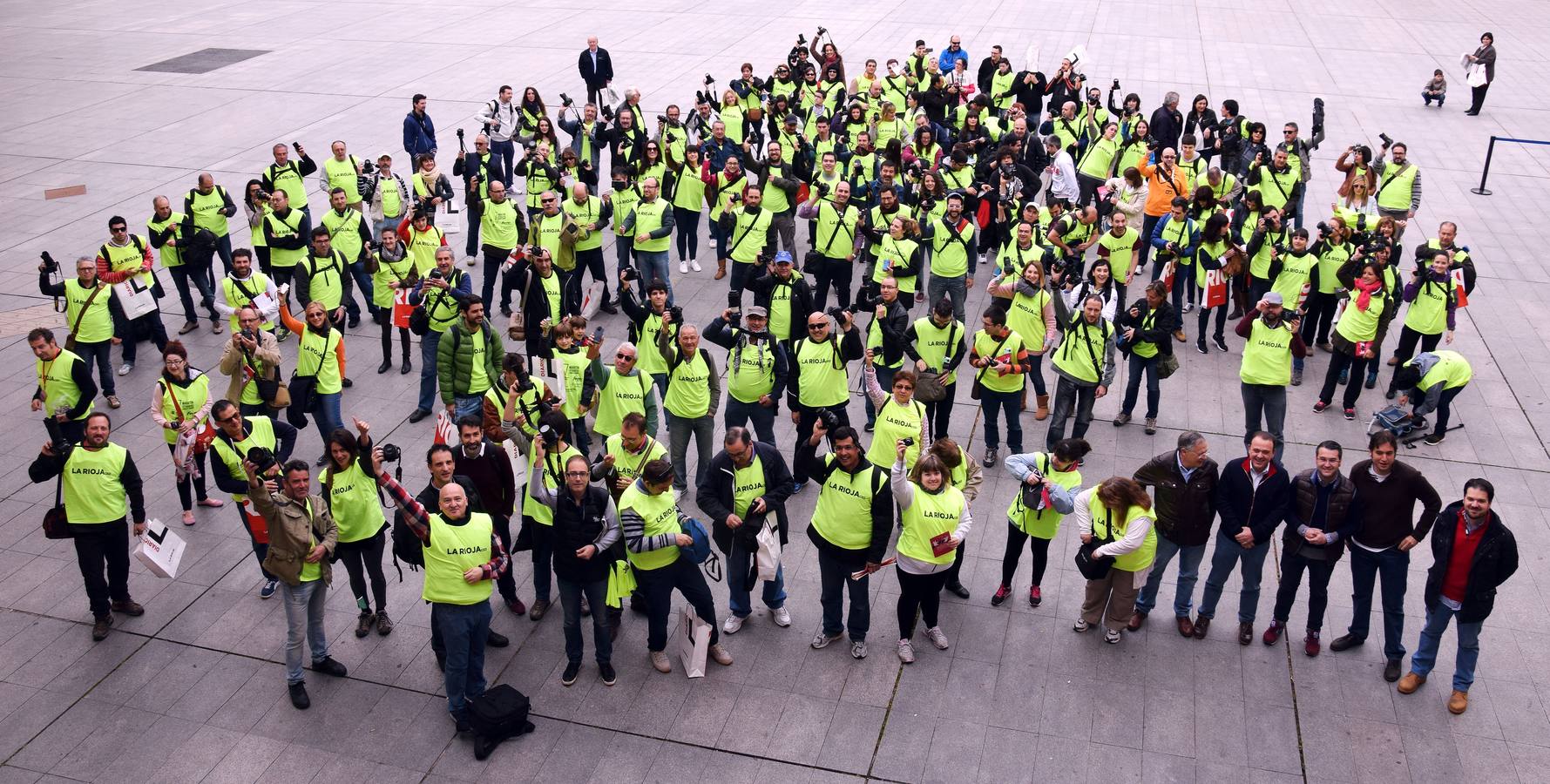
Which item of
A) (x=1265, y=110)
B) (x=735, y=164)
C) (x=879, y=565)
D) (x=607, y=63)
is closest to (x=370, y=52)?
(x=607, y=63)

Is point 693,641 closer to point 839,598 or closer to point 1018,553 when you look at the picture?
point 839,598

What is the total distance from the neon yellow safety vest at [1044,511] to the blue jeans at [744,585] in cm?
172

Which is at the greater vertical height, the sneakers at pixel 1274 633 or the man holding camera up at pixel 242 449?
the man holding camera up at pixel 242 449

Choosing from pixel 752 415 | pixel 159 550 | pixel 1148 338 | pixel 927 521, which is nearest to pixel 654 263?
pixel 752 415

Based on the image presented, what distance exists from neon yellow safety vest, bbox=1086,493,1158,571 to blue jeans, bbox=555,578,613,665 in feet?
10.6

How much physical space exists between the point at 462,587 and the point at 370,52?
25711mm

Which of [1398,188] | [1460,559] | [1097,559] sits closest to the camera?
[1460,559]

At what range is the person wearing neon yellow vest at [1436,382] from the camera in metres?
10.9

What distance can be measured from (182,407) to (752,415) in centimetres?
463

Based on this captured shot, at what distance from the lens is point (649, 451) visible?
8297mm

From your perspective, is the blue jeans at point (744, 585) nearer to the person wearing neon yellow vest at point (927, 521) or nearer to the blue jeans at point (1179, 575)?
the person wearing neon yellow vest at point (927, 521)

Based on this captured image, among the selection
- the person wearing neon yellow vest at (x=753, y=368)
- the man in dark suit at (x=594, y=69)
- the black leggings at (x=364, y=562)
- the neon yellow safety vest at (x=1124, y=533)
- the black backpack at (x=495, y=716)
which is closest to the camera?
the black backpack at (x=495, y=716)

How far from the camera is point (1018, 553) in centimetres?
862

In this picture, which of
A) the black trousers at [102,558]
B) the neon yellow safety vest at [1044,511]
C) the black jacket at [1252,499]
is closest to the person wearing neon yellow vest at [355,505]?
the black trousers at [102,558]
